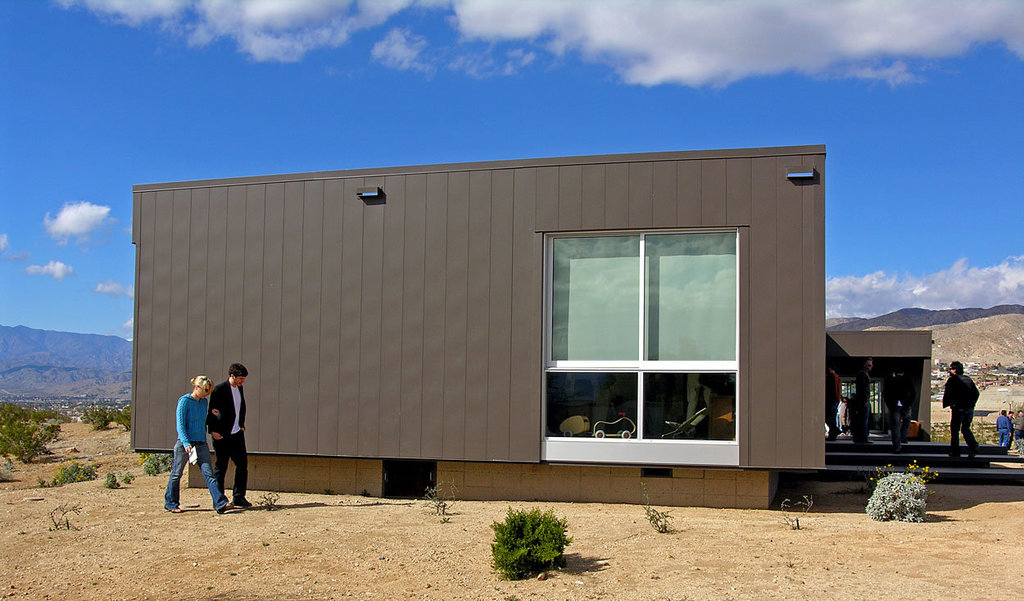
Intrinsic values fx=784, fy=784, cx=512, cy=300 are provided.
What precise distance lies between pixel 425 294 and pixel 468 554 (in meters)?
3.78

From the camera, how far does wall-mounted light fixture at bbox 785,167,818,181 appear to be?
8422mm

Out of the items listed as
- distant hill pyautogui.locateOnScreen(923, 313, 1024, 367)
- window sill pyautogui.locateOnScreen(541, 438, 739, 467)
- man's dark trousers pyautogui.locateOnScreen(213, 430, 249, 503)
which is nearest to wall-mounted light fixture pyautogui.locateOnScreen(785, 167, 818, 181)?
window sill pyautogui.locateOnScreen(541, 438, 739, 467)

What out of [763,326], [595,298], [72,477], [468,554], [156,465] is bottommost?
[72,477]

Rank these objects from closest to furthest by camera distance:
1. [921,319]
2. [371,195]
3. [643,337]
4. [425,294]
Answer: [643,337], [425,294], [371,195], [921,319]

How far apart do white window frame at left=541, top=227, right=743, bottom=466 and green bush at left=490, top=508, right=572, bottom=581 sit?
2.97 meters

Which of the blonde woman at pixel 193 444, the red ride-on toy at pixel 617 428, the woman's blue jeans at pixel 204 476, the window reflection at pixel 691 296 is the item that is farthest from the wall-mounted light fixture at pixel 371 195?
the red ride-on toy at pixel 617 428

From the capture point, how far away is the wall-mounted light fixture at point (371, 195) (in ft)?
31.5

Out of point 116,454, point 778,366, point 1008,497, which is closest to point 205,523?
point 778,366

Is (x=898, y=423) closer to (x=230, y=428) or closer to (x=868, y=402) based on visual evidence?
(x=868, y=402)

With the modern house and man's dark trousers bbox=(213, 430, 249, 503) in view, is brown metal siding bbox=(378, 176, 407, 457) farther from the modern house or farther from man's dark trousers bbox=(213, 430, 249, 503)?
man's dark trousers bbox=(213, 430, 249, 503)

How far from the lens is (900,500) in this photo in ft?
26.3

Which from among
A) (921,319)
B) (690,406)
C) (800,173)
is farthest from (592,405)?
(921,319)

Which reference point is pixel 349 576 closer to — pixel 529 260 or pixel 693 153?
pixel 529 260

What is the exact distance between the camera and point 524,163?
9.18 metres
